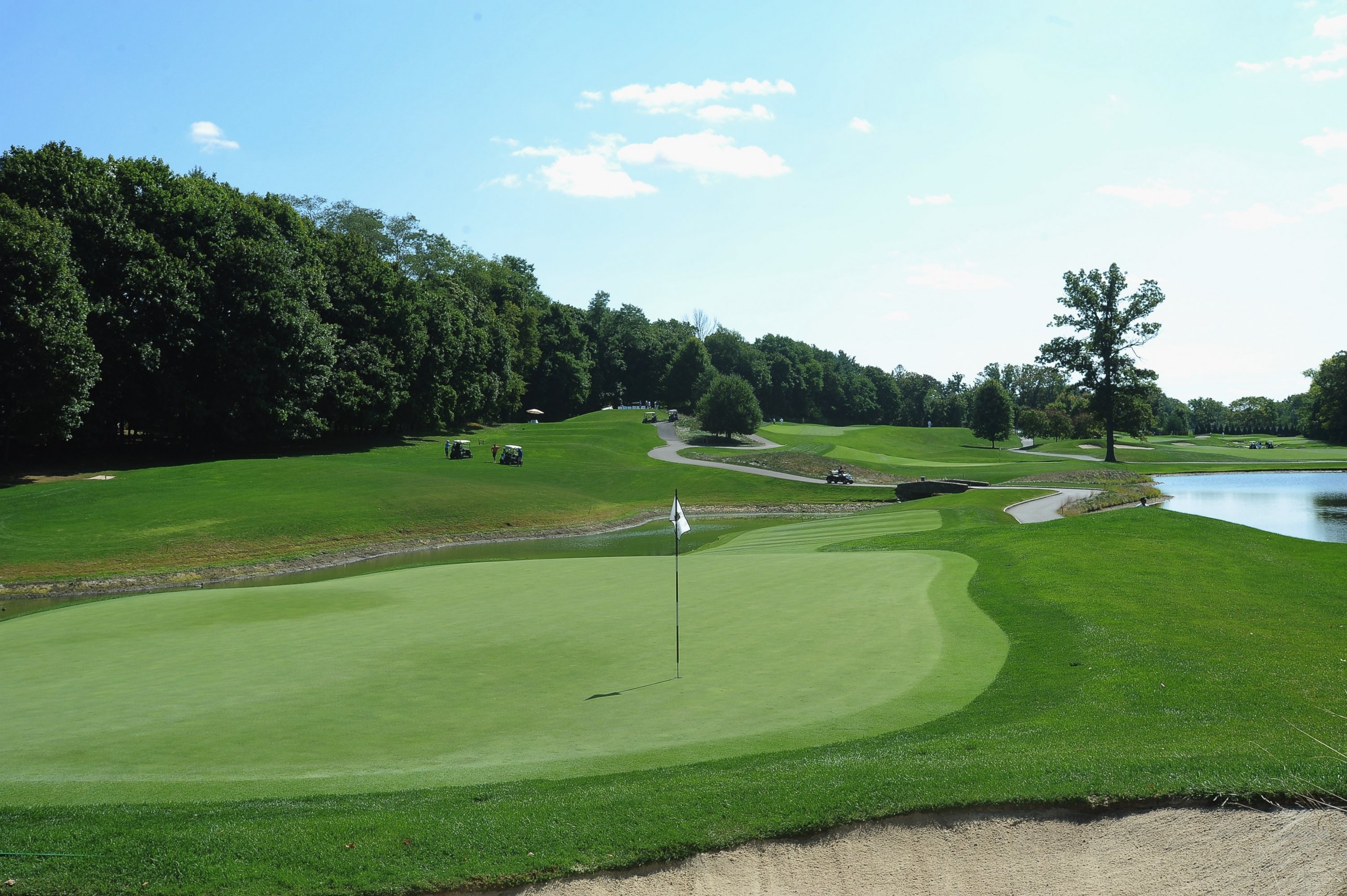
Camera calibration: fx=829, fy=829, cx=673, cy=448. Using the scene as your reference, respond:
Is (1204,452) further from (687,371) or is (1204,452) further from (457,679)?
(457,679)

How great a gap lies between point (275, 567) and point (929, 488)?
41.0 metres

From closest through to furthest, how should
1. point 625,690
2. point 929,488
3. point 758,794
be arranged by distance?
1. point 758,794
2. point 625,690
3. point 929,488

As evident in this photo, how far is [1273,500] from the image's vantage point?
151ft

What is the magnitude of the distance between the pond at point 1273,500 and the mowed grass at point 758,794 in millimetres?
20223

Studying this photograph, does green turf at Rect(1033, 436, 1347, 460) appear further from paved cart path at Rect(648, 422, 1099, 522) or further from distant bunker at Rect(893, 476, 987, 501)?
paved cart path at Rect(648, 422, 1099, 522)

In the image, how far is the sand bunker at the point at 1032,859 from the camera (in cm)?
584

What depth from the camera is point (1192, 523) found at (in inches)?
880

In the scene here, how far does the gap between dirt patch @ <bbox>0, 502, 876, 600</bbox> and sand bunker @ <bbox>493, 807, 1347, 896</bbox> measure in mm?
29261

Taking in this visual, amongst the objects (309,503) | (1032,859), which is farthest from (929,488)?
(1032,859)

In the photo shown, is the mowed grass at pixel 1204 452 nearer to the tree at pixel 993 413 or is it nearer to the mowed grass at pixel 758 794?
the tree at pixel 993 413

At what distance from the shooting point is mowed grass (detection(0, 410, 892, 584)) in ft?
106

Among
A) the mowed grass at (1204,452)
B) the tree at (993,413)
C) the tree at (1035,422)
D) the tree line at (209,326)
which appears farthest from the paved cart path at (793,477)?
the tree at (1035,422)

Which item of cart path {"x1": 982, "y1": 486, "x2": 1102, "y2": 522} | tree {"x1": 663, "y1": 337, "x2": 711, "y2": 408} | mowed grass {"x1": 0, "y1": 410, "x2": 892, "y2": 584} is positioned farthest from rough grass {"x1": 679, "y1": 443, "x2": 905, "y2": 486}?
tree {"x1": 663, "y1": 337, "x2": 711, "y2": 408}

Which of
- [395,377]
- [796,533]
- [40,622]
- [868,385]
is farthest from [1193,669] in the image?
[868,385]
